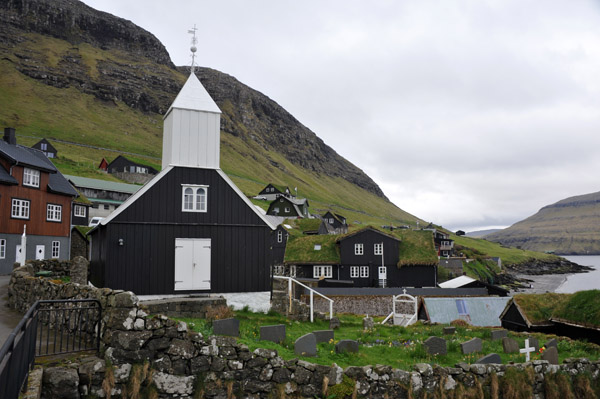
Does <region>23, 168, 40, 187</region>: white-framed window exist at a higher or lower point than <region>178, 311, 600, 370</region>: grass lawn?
higher

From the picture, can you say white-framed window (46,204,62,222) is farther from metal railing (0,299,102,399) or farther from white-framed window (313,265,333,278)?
metal railing (0,299,102,399)

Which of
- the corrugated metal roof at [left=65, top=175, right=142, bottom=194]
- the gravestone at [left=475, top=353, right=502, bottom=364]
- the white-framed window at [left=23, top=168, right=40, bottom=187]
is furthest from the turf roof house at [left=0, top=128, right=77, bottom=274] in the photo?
the corrugated metal roof at [left=65, top=175, right=142, bottom=194]

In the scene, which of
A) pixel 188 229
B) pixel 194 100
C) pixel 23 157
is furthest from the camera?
pixel 23 157

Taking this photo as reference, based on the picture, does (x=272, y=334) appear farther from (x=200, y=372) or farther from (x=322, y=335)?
(x=200, y=372)

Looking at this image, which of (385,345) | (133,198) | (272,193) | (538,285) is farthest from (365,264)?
(272,193)

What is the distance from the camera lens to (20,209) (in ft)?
118

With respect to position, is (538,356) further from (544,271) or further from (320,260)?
(544,271)

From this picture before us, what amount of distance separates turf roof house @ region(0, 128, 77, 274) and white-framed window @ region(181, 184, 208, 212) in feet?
66.0

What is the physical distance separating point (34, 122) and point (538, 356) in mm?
157932

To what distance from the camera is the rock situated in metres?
9.94

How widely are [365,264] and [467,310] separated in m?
20.8

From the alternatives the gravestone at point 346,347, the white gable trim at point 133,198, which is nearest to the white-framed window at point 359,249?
the white gable trim at point 133,198

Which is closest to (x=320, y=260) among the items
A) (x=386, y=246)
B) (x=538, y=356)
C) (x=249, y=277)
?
(x=386, y=246)

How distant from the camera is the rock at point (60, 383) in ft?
32.6
